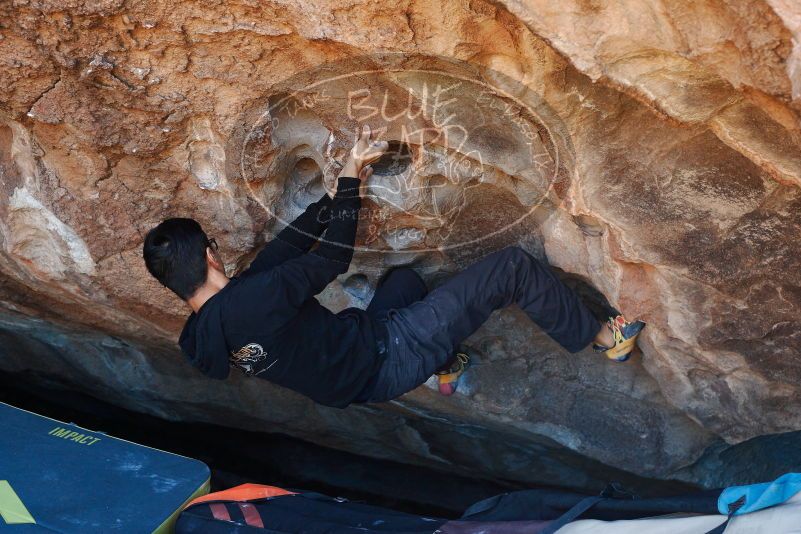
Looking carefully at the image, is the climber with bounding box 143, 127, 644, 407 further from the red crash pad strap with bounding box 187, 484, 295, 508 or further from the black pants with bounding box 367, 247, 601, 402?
the red crash pad strap with bounding box 187, 484, 295, 508

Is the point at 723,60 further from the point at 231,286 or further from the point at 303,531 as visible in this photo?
the point at 303,531

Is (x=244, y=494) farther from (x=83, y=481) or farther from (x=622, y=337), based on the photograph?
(x=622, y=337)

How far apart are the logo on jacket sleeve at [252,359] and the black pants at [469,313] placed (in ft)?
0.91

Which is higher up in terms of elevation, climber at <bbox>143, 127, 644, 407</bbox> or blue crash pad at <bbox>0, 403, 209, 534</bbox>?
climber at <bbox>143, 127, 644, 407</bbox>

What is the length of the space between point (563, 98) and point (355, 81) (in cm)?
38

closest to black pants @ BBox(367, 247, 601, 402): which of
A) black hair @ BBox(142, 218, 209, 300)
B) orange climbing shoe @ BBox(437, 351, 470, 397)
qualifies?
orange climbing shoe @ BBox(437, 351, 470, 397)

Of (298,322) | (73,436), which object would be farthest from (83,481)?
(298,322)

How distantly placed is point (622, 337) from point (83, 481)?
129 cm

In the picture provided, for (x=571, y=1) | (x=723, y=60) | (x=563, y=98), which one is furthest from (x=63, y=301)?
(x=723, y=60)

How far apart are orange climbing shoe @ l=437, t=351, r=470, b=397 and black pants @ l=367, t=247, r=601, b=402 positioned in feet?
0.63

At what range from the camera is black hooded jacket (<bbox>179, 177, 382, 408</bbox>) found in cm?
141

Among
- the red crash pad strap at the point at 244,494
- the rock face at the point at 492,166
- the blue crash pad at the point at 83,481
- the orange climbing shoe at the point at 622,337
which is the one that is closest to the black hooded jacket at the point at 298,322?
the rock face at the point at 492,166

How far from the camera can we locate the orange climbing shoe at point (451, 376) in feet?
6.22

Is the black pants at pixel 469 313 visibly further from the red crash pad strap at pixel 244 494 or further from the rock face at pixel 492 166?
the red crash pad strap at pixel 244 494
